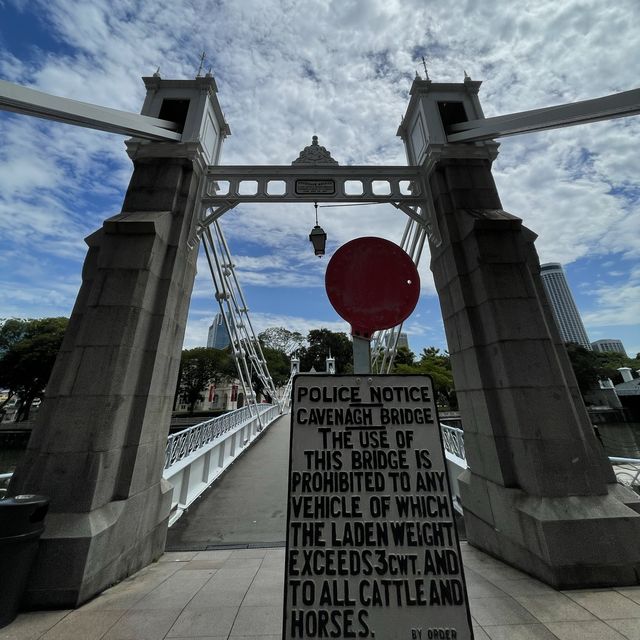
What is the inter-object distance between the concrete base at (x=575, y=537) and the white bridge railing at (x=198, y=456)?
5.62 metres

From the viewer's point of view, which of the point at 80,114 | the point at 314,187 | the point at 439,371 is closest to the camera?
the point at 80,114

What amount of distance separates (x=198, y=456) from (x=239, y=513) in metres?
1.83

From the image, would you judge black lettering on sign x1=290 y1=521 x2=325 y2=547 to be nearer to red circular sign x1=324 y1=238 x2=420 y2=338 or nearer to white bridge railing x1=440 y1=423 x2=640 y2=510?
red circular sign x1=324 y1=238 x2=420 y2=338

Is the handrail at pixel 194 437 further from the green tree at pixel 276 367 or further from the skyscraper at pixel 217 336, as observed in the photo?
the skyscraper at pixel 217 336

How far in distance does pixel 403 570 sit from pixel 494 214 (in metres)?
5.38

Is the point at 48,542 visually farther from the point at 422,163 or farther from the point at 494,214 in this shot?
the point at 422,163

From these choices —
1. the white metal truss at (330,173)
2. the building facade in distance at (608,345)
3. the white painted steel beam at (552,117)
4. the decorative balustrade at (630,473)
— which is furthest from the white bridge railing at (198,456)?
the building facade in distance at (608,345)

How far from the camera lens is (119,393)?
409cm

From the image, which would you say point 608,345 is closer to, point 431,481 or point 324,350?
point 324,350

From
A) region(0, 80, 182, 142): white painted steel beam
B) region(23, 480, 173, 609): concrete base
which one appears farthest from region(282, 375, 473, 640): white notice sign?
region(0, 80, 182, 142): white painted steel beam

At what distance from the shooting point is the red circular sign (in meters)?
2.39

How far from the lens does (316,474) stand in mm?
2115

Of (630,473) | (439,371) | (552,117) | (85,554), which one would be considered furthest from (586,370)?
(85,554)

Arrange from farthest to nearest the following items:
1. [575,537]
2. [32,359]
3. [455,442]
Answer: [32,359]
[455,442]
[575,537]
